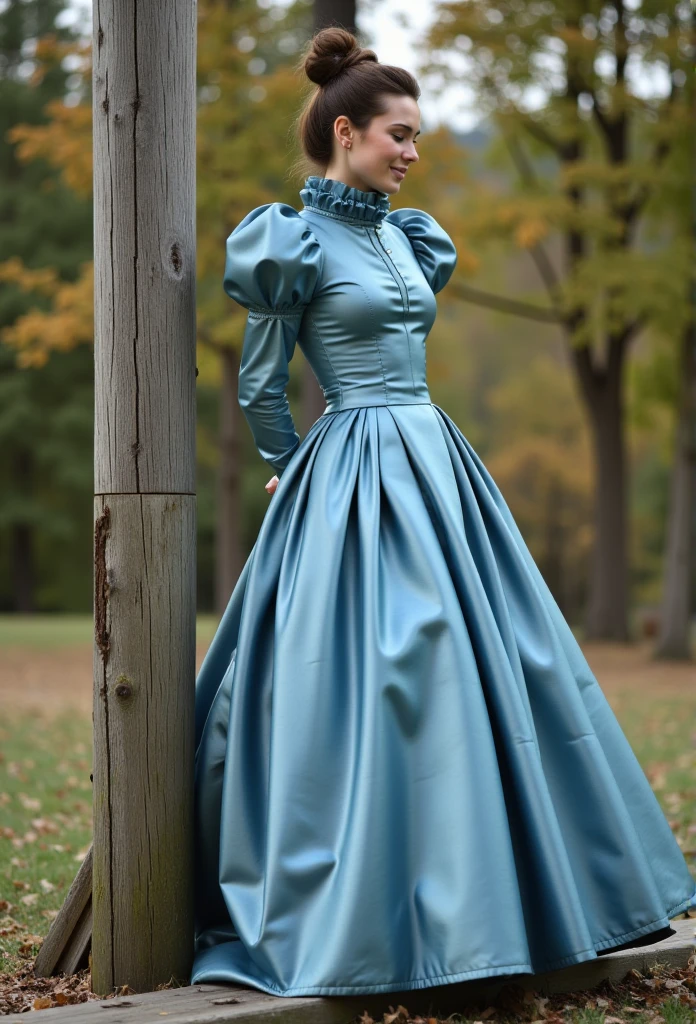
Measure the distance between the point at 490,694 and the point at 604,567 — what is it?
11.0 metres

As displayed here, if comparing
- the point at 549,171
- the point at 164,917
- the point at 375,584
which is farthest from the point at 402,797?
the point at 549,171

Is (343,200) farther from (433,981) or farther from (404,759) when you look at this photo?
(433,981)

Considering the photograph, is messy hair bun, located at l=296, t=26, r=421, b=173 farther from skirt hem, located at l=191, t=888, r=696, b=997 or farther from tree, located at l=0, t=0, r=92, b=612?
tree, located at l=0, t=0, r=92, b=612

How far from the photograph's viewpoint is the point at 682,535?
11883 mm

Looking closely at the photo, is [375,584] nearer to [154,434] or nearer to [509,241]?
[154,434]

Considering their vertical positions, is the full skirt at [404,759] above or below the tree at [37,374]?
below

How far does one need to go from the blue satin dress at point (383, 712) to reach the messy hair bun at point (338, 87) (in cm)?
14

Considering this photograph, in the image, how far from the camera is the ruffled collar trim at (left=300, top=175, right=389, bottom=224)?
115 inches

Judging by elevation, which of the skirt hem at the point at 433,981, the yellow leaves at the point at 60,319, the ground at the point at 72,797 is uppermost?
the yellow leaves at the point at 60,319

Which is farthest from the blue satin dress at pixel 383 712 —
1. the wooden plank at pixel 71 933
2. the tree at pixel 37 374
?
the tree at pixel 37 374

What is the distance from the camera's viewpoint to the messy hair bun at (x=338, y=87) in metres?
2.87

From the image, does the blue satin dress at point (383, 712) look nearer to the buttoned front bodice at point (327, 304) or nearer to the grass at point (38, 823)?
the buttoned front bodice at point (327, 304)

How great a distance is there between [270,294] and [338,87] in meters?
0.59

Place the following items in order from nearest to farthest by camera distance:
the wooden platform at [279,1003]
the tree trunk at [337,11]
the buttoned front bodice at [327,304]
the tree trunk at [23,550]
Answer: the wooden platform at [279,1003], the buttoned front bodice at [327,304], the tree trunk at [337,11], the tree trunk at [23,550]
